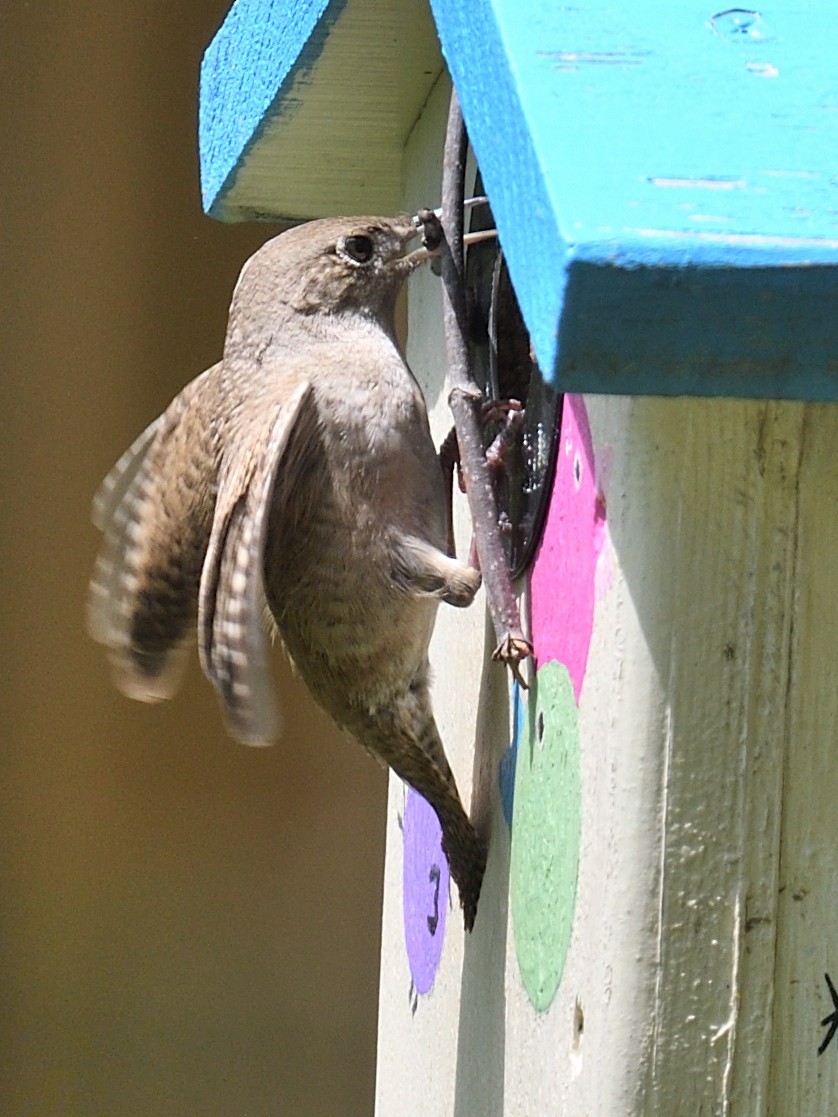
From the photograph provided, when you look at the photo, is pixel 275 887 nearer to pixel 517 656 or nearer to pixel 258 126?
pixel 258 126

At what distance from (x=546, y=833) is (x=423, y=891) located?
1.91 feet

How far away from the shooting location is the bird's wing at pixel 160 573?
163 cm

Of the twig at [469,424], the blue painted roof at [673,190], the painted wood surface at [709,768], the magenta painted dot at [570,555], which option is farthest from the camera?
the twig at [469,424]

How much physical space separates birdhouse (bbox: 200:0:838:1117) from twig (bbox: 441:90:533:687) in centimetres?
3

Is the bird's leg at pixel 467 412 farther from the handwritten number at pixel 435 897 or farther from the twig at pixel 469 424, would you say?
the handwritten number at pixel 435 897

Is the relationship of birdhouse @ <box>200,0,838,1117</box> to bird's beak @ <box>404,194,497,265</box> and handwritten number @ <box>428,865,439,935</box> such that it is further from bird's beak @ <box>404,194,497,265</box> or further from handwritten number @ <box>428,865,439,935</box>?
handwritten number @ <box>428,865,439,935</box>

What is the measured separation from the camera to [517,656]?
1252mm

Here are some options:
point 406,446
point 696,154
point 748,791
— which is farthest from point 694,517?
point 406,446

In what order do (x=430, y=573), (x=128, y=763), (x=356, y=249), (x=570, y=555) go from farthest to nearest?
(x=128, y=763) < (x=356, y=249) < (x=430, y=573) < (x=570, y=555)

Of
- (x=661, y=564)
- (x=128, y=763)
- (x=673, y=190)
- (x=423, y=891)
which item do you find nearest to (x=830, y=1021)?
(x=661, y=564)

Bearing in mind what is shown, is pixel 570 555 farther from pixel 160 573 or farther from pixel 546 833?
pixel 160 573

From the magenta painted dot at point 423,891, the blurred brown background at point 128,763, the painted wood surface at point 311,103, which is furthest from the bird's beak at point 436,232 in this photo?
the blurred brown background at point 128,763

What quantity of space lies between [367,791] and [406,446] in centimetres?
177

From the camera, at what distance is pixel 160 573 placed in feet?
5.40
